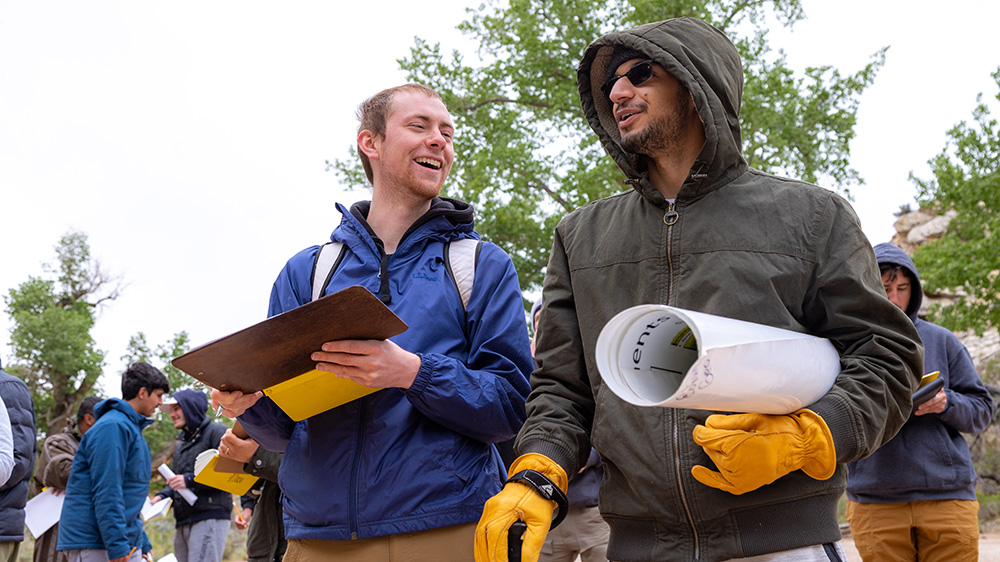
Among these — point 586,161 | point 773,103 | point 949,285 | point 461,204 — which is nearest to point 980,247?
point 949,285

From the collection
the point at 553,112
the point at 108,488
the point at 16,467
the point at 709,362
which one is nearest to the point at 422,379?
the point at 709,362

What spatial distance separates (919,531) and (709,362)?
3610 mm

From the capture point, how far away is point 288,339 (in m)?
2.13

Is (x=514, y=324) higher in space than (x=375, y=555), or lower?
higher

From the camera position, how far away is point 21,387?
5.14 metres

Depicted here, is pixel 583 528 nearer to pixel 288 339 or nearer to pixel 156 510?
pixel 288 339

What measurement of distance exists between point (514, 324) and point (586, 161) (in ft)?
51.9

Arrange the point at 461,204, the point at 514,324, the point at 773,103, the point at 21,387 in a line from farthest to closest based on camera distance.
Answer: the point at 773,103
the point at 21,387
the point at 461,204
the point at 514,324

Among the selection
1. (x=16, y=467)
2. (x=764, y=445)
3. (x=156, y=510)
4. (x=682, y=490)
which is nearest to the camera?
(x=764, y=445)

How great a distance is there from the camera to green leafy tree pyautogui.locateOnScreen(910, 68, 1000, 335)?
62.6 feet

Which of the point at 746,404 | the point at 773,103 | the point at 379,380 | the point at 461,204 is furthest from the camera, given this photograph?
the point at 773,103

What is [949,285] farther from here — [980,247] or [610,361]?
[610,361]

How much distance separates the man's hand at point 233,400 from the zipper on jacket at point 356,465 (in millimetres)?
305

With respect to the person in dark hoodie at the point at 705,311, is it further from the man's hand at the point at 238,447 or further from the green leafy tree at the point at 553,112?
the green leafy tree at the point at 553,112
